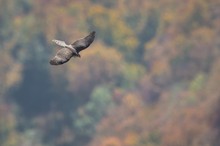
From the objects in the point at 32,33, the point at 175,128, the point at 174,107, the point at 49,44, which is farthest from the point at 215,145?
the point at 32,33

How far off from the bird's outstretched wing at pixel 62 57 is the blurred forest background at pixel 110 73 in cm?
5371

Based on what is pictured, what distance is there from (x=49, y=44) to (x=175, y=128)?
24319 millimetres

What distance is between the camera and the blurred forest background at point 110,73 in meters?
87.2

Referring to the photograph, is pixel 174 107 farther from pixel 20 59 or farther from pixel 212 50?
pixel 20 59

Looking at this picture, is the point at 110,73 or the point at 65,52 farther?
the point at 110,73

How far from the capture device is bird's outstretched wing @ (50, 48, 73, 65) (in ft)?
74.6

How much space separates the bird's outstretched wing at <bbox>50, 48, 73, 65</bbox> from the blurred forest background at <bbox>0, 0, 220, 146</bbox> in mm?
53711

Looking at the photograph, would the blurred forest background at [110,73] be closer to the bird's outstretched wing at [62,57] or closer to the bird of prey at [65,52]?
the bird of prey at [65,52]

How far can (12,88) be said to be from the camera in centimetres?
10469

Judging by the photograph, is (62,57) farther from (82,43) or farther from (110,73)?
(110,73)

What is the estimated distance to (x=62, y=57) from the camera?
75.1 feet

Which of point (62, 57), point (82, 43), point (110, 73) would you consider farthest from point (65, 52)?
point (110, 73)

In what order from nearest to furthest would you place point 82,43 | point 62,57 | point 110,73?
point 62,57
point 82,43
point 110,73

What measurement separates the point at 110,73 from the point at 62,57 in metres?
74.3
